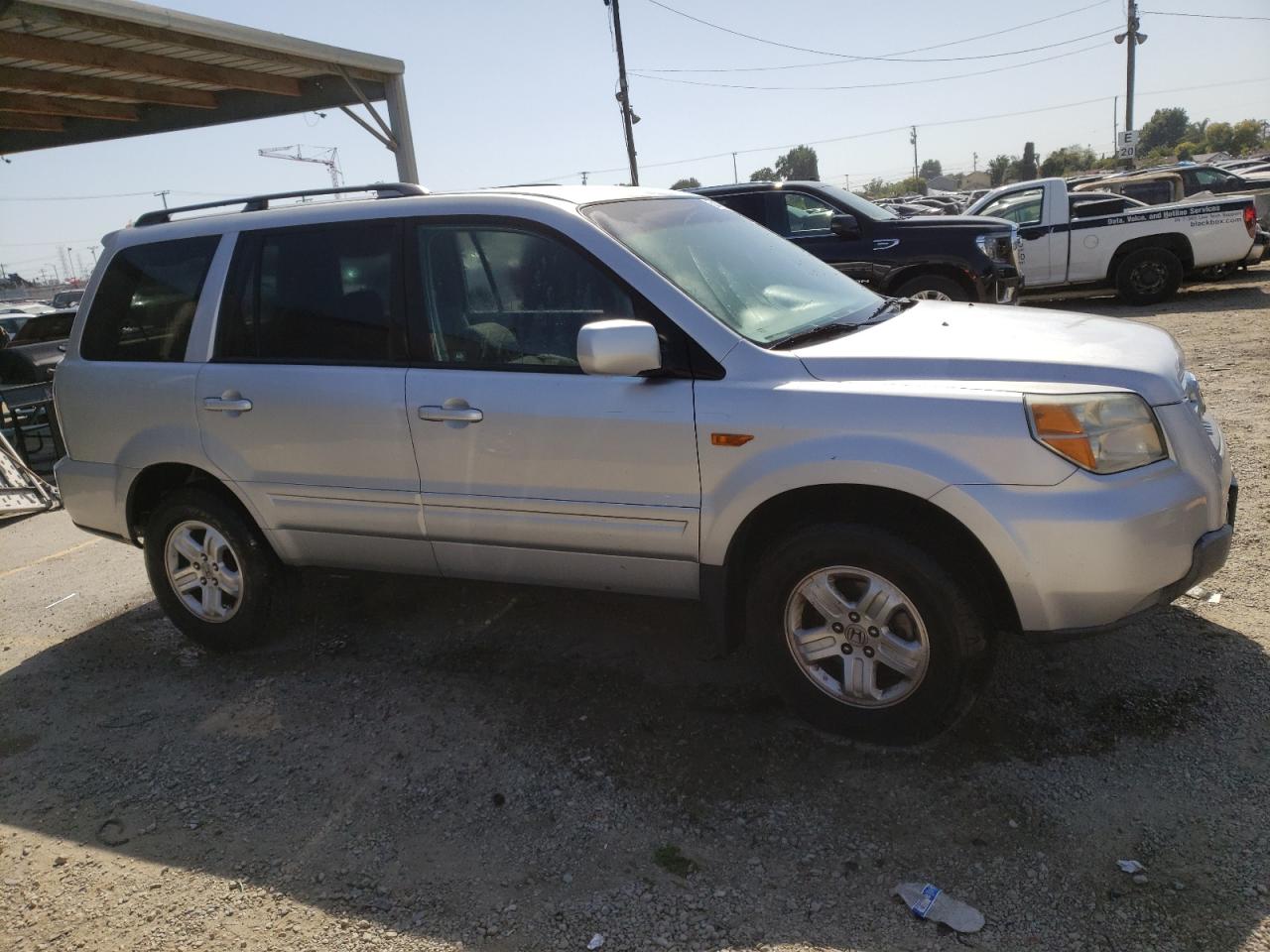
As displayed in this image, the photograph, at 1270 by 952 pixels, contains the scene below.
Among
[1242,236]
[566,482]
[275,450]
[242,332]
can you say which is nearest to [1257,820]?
[566,482]

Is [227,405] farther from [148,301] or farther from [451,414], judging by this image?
[451,414]

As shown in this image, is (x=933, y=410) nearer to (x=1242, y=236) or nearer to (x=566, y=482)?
(x=566, y=482)

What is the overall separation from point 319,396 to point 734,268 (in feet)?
5.71

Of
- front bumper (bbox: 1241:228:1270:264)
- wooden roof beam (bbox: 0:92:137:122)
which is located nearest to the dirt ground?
wooden roof beam (bbox: 0:92:137:122)

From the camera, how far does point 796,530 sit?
3.14m

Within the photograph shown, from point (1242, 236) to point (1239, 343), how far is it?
12.9 ft

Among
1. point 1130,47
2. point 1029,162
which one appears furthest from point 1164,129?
point 1130,47

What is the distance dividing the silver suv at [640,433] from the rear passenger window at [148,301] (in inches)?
0.5

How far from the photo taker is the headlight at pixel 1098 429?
109 inches

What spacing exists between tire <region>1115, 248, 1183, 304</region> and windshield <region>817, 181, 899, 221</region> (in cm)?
459

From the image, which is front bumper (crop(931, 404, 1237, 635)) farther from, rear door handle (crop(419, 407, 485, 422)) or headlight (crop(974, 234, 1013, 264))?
headlight (crop(974, 234, 1013, 264))

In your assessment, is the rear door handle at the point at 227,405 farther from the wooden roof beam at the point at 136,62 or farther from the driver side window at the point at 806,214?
the driver side window at the point at 806,214

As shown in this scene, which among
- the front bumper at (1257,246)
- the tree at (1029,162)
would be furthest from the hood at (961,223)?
the tree at (1029,162)

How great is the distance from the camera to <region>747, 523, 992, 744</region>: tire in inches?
116
